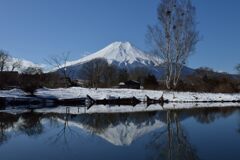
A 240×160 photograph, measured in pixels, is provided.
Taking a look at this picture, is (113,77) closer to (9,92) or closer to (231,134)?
(9,92)

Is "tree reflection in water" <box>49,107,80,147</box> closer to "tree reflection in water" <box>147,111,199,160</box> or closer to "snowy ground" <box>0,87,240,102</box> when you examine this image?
"tree reflection in water" <box>147,111,199,160</box>

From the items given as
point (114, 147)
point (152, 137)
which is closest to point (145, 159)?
point (114, 147)

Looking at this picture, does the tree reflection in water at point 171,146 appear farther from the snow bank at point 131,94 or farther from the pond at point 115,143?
the snow bank at point 131,94

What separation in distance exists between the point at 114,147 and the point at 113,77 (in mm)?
99009

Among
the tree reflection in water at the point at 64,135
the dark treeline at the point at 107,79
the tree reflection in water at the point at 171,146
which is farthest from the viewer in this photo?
the dark treeline at the point at 107,79

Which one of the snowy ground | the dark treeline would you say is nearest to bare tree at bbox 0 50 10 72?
the dark treeline

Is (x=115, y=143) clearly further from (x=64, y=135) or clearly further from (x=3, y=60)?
(x=3, y=60)

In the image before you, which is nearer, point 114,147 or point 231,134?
point 114,147

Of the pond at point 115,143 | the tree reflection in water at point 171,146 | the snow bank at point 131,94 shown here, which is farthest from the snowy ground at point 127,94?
the tree reflection in water at point 171,146

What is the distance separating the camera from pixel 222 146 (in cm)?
1073

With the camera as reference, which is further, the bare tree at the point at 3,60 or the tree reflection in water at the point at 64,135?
the bare tree at the point at 3,60

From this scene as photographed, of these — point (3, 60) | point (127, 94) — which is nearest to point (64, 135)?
point (127, 94)

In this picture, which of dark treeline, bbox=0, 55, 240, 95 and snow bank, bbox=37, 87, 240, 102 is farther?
dark treeline, bbox=0, 55, 240, 95

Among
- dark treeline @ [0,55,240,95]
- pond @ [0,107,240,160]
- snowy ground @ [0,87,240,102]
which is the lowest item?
pond @ [0,107,240,160]
